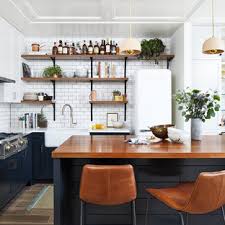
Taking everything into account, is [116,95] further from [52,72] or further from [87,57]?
[52,72]

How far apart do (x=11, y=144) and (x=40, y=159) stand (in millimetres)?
1279

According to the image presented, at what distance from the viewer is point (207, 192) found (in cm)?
210

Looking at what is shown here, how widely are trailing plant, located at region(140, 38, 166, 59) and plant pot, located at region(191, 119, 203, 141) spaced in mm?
2545

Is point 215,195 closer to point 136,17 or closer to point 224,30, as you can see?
point 136,17

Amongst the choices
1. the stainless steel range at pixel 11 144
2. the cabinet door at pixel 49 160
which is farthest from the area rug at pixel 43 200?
the stainless steel range at pixel 11 144

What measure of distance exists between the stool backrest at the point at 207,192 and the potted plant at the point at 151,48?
11.7 ft

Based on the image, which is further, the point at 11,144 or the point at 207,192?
the point at 11,144

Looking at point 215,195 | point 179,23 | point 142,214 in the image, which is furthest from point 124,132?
point 215,195

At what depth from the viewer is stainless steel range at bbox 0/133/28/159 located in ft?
11.9

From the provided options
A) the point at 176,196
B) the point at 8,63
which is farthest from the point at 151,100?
the point at 176,196

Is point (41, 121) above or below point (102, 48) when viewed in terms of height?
below

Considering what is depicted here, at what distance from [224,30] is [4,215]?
4.45 meters

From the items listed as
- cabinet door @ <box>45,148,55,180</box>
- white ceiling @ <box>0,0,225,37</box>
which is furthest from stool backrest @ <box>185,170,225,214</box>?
cabinet door @ <box>45,148,55,180</box>

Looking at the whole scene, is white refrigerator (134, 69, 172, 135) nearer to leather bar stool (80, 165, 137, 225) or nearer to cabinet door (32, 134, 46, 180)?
cabinet door (32, 134, 46, 180)
